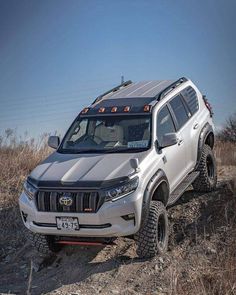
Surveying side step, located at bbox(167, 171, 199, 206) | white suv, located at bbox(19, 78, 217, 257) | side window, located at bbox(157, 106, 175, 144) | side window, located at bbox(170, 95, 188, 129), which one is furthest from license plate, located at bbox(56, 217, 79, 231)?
side window, located at bbox(170, 95, 188, 129)

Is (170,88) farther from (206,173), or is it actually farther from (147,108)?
(206,173)

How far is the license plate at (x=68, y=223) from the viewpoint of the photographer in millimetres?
6359

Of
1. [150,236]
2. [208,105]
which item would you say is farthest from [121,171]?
[208,105]

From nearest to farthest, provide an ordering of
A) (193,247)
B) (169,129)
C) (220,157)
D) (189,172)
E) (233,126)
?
(193,247)
(169,129)
(189,172)
(220,157)
(233,126)

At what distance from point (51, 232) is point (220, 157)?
768cm

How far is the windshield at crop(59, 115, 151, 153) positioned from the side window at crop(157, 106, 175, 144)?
0.18m

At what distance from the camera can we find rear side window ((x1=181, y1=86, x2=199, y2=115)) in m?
8.88

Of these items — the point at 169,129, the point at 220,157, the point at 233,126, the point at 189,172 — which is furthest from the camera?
the point at 233,126

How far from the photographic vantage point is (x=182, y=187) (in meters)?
8.03

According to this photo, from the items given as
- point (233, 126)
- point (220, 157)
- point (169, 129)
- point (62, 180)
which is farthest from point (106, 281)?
point (233, 126)

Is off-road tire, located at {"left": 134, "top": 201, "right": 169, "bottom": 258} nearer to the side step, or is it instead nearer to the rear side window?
the side step

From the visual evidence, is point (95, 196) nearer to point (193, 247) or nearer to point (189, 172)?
point (193, 247)

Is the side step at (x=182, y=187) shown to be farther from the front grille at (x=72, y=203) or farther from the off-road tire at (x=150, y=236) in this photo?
the front grille at (x=72, y=203)

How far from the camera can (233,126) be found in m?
28.6
